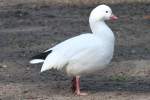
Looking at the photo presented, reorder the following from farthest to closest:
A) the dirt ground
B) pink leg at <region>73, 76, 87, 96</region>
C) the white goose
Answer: the dirt ground
pink leg at <region>73, 76, 87, 96</region>
the white goose

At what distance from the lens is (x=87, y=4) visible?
71.0 feet

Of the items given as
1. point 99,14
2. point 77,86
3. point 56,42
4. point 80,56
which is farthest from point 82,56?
point 56,42

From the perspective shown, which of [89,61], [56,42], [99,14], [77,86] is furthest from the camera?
[56,42]

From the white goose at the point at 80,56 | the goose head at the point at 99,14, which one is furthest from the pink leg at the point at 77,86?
the goose head at the point at 99,14

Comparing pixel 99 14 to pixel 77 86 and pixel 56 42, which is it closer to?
pixel 77 86

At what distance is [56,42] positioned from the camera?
1485 centimetres

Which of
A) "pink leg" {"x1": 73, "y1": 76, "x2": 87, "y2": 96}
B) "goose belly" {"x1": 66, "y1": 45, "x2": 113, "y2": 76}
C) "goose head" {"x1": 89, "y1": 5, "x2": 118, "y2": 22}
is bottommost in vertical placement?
"pink leg" {"x1": 73, "y1": 76, "x2": 87, "y2": 96}

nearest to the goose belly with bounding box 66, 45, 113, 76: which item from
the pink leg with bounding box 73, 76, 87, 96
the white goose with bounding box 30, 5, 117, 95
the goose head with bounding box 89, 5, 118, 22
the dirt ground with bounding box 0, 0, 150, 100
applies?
the white goose with bounding box 30, 5, 117, 95

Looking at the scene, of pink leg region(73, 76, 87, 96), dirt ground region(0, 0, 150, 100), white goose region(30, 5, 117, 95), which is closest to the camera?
white goose region(30, 5, 117, 95)

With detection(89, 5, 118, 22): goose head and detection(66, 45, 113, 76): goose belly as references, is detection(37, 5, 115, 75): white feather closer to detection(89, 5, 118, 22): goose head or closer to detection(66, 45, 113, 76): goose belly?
detection(66, 45, 113, 76): goose belly

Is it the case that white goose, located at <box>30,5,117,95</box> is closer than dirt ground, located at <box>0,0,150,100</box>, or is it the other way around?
white goose, located at <box>30,5,117,95</box>

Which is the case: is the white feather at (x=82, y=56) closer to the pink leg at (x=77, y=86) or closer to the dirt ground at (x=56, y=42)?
the pink leg at (x=77, y=86)

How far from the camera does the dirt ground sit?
1001cm

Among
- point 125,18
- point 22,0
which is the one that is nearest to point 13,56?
point 125,18
